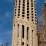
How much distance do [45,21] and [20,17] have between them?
35916 mm

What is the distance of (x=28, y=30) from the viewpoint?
59062mm

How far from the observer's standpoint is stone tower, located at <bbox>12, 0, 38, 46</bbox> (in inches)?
2244

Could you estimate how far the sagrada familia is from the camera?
5700 centimetres

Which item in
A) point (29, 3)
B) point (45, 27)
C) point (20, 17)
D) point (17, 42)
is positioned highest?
point (29, 3)

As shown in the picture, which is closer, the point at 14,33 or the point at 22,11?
the point at 14,33

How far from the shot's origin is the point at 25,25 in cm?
5891

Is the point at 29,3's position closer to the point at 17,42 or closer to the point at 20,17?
the point at 20,17

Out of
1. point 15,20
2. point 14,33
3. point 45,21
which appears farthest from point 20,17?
point 45,21

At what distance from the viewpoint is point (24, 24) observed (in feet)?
194

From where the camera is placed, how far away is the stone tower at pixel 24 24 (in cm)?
5700

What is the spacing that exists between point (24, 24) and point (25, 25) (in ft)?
1.45

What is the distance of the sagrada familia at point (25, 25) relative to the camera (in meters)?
57.0

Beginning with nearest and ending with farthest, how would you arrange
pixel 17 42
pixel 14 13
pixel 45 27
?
pixel 45 27, pixel 17 42, pixel 14 13

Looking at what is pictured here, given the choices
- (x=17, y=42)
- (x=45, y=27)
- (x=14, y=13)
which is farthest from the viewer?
(x=14, y=13)
